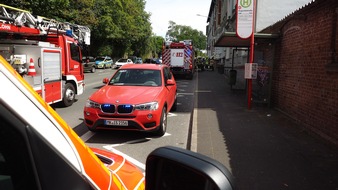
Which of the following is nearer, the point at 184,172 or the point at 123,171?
the point at 184,172

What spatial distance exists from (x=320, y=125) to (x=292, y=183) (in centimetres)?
281

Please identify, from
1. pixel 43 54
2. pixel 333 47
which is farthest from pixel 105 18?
pixel 333 47

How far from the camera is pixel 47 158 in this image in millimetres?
→ 1000

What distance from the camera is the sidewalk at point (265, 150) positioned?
4.44m

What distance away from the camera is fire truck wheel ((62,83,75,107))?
10469 mm

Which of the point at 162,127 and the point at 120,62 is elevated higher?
the point at 120,62

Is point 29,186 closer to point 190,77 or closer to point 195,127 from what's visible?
point 195,127

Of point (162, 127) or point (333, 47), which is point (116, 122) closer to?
point (162, 127)

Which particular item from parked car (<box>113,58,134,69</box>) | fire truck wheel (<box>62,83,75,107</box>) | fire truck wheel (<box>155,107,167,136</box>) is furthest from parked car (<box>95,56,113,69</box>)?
fire truck wheel (<box>155,107,167,136</box>)

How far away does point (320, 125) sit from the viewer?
21.7 feet

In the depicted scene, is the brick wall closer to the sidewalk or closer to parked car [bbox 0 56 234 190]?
the sidewalk

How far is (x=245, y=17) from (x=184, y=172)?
910 centimetres

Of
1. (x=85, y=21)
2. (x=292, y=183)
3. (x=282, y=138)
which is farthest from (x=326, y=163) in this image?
(x=85, y=21)

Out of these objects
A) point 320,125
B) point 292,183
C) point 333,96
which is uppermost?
point 333,96
